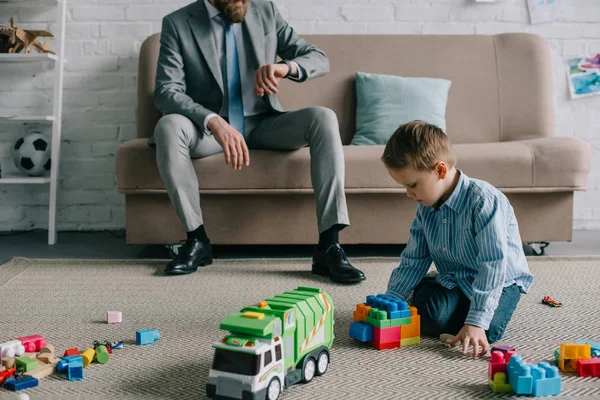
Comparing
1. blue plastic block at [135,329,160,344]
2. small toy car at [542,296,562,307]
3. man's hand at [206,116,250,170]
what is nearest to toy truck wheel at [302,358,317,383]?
blue plastic block at [135,329,160,344]

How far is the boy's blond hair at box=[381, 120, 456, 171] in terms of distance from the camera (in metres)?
1.35

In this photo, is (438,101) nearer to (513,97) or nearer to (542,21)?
(513,97)

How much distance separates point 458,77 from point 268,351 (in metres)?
2.14

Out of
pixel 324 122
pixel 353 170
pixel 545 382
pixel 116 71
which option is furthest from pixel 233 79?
pixel 545 382

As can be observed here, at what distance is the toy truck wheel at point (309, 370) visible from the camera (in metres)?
1.17

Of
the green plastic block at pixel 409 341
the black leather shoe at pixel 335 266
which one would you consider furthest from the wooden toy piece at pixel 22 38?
the green plastic block at pixel 409 341

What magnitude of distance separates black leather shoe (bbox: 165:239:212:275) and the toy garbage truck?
1.00 metres

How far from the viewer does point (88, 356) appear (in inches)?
50.4

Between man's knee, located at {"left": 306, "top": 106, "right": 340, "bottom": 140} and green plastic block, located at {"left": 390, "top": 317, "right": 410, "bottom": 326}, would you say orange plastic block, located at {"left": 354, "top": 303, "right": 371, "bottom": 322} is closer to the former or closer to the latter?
green plastic block, located at {"left": 390, "top": 317, "right": 410, "bottom": 326}

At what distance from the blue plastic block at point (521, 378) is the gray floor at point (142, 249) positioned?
1.45 m

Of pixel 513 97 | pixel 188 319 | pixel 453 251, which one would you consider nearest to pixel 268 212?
pixel 188 319

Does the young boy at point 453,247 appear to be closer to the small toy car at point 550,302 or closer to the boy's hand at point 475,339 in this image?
the boy's hand at point 475,339

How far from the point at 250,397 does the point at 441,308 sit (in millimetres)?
605

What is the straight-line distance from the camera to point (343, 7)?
10.4 ft
